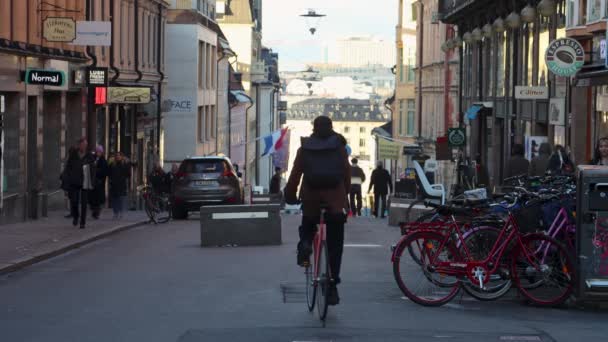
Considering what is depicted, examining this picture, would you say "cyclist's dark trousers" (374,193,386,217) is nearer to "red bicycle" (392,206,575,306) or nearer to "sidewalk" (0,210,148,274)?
"sidewalk" (0,210,148,274)

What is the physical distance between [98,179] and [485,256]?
54.4ft

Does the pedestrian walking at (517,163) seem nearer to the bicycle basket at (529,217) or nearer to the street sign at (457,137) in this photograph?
the bicycle basket at (529,217)

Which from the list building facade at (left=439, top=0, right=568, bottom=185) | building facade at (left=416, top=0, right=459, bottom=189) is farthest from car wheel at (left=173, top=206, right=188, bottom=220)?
building facade at (left=416, top=0, right=459, bottom=189)

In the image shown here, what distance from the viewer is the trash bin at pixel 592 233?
38.3 feet

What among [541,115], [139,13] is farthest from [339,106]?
[541,115]

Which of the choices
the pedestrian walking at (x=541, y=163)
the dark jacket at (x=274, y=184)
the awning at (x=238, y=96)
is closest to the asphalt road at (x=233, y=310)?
the pedestrian walking at (x=541, y=163)

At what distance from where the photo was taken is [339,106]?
631 ft

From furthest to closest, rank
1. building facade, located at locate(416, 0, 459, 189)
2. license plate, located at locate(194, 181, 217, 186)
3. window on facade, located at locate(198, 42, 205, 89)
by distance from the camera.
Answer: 1. window on facade, located at locate(198, 42, 205, 89)
2. building facade, located at locate(416, 0, 459, 189)
3. license plate, located at locate(194, 181, 217, 186)

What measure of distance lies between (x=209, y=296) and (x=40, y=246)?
731 cm

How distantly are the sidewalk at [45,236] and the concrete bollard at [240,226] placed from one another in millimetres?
2062

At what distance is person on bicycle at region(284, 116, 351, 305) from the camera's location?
11203 mm

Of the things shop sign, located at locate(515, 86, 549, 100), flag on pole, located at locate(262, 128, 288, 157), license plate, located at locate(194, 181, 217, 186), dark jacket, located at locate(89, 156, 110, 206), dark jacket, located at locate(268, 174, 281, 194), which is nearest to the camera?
dark jacket, located at locate(89, 156, 110, 206)

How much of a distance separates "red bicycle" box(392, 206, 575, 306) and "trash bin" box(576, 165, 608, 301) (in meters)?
0.15

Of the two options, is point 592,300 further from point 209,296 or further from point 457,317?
point 209,296
